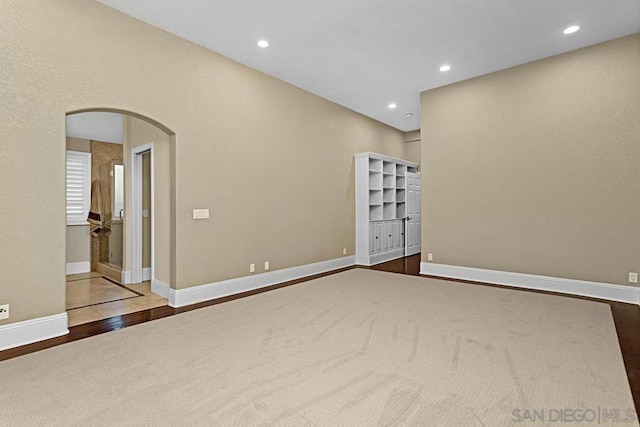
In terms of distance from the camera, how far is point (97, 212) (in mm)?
6684

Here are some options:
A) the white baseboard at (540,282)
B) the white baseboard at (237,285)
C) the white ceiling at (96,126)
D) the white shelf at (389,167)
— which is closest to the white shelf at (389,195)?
the white shelf at (389,167)

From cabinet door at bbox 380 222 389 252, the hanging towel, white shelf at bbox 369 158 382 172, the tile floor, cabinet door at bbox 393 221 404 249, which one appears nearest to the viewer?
the tile floor

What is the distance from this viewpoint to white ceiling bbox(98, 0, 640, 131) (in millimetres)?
3393

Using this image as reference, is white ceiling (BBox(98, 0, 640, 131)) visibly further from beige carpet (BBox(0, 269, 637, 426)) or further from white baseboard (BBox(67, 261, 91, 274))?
white baseboard (BBox(67, 261, 91, 274))

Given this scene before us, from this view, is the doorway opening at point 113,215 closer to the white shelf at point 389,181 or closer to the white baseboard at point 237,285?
the white baseboard at point 237,285

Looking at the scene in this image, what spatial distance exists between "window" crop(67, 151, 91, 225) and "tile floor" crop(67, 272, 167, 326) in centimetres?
174

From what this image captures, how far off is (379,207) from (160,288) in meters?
4.57

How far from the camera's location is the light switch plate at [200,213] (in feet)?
13.7

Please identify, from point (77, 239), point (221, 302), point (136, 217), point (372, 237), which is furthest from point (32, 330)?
point (372, 237)

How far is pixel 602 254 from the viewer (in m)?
4.26

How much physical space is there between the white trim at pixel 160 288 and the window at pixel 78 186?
328cm

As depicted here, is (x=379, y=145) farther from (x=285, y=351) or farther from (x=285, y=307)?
(x=285, y=351)

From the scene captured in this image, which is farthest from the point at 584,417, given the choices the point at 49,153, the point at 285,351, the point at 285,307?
the point at 49,153

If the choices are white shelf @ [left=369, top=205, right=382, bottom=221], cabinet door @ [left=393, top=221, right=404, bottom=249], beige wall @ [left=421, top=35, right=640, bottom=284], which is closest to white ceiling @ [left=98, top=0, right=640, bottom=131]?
beige wall @ [left=421, top=35, right=640, bottom=284]
